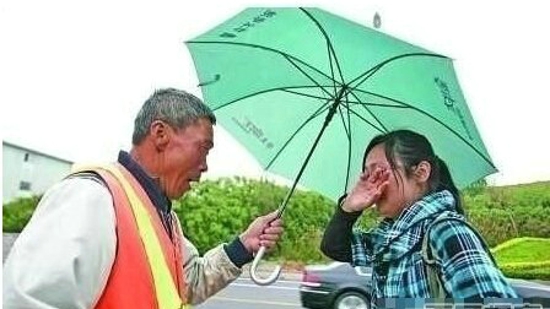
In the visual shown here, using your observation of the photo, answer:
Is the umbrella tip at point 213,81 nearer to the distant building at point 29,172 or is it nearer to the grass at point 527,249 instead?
the distant building at point 29,172

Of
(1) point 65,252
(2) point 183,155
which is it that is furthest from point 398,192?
(1) point 65,252

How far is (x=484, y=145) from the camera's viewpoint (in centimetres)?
149

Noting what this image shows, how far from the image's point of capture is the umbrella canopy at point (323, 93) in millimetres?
1370

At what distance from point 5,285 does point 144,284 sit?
0.17m

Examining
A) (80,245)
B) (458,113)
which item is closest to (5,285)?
(80,245)

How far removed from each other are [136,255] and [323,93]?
70cm

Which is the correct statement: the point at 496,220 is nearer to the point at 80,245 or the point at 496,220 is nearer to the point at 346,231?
the point at 346,231

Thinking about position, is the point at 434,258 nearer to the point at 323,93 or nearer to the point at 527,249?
the point at 323,93

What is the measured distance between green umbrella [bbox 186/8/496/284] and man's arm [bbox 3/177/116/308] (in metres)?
0.62

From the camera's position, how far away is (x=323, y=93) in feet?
4.98

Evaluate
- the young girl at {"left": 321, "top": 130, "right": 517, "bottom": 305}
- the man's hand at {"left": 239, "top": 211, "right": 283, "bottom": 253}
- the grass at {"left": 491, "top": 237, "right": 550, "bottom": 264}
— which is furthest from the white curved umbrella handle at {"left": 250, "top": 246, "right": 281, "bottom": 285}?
Result: the grass at {"left": 491, "top": 237, "right": 550, "bottom": 264}

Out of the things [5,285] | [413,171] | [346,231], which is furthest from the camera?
[346,231]

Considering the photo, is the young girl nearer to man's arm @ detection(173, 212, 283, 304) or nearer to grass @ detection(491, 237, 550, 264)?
man's arm @ detection(173, 212, 283, 304)

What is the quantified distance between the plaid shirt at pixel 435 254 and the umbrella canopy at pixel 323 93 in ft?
0.65
